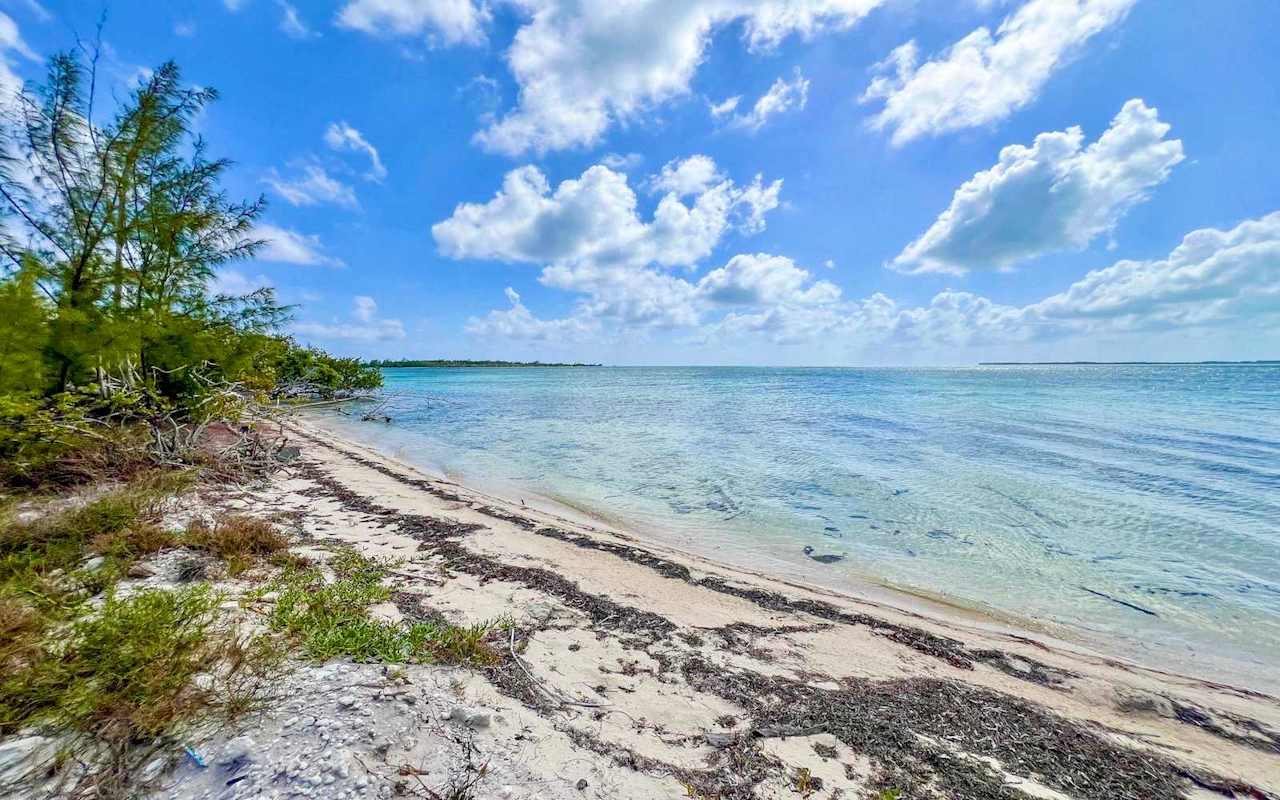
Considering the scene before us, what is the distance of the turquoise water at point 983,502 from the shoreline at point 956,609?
0.06 metres

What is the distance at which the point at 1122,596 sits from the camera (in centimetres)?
696

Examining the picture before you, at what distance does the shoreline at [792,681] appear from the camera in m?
3.09

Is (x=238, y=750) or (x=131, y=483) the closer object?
(x=238, y=750)

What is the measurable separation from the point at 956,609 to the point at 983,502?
230 inches

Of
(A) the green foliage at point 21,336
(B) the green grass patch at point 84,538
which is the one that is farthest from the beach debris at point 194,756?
(A) the green foliage at point 21,336

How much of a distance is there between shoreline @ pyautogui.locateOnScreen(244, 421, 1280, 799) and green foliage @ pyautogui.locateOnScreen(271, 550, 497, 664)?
42 centimetres

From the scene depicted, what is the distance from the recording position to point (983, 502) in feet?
36.7

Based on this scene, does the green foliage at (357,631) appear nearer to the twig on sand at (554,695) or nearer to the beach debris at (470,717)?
the twig on sand at (554,695)

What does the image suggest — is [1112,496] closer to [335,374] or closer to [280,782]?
[280,782]

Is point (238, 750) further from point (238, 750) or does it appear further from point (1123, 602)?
point (1123, 602)

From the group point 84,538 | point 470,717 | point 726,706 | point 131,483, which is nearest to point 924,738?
point 726,706

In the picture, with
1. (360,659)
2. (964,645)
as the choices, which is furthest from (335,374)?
(964,645)

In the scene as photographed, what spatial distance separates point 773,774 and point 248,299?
13221 millimetres

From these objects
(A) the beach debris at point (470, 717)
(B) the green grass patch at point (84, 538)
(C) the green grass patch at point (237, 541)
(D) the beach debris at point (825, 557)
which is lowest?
(D) the beach debris at point (825, 557)
